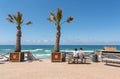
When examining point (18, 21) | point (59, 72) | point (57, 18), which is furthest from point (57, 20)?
point (59, 72)

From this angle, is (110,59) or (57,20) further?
(57,20)

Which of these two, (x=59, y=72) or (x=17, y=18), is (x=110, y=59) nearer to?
(x=59, y=72)

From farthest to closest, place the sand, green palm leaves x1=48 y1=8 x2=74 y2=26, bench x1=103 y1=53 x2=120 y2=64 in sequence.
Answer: green palm leaves x1=48 y1=8 x2=74 y2=26 → bench x1=103 y1=53 x2=120 y2=64 → the sand

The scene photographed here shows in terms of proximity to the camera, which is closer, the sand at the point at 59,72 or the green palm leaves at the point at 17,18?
the sand at the point at 59,72

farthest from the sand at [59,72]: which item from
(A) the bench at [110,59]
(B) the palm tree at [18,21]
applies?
(B) the palm tree at [18,21]

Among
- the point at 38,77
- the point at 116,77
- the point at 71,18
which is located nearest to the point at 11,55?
the point at 71,18

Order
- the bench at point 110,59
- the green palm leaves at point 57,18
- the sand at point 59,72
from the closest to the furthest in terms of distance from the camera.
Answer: the sand at point 59,72 < the bench at point 110,59 < the green palm leaves at point 57,18

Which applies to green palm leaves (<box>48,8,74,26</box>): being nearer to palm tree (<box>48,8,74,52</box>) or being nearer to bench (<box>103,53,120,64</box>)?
palm tree (<box>48,8,74,52</box>)

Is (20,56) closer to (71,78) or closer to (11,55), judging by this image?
(11,55)

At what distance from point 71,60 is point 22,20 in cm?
495

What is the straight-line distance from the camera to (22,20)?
13703 millimetres

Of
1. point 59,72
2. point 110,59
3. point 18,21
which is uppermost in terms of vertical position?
point 18,21


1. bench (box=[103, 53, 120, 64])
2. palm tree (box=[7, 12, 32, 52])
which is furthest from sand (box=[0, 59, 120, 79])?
palm tree (box=[7, 12, 32, 52])

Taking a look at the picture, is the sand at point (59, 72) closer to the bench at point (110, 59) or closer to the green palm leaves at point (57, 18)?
the bench at point (110, 59)
